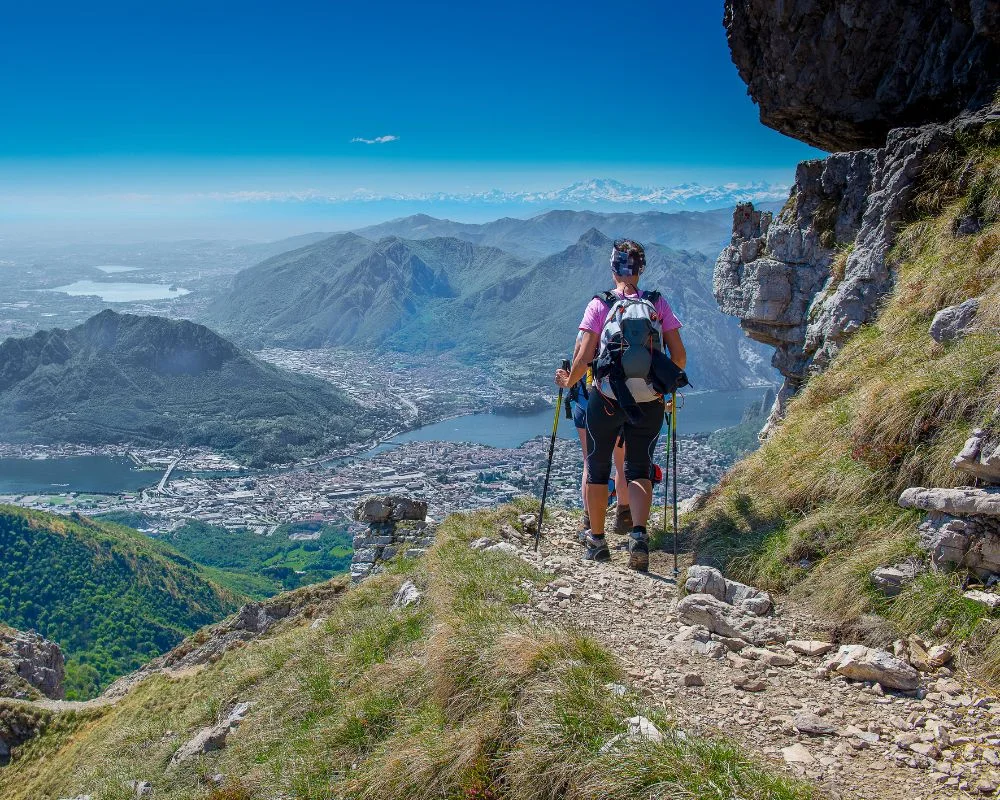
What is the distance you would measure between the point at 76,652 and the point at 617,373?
46.0m

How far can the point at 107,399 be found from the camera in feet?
496

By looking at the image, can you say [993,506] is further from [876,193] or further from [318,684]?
[876,193]

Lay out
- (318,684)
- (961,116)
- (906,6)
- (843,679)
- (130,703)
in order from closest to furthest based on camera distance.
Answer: (843,679) → (318,684) → (961,116) → (906,6) → (130,703)

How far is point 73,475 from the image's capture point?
112 metres

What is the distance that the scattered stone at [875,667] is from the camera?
14.8ft

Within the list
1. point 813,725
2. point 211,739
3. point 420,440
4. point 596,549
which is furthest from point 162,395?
point 813,725

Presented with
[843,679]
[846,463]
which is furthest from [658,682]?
[846,463]

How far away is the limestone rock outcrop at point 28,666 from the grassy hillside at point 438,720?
373 inches

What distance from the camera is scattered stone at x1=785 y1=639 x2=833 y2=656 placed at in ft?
17.2

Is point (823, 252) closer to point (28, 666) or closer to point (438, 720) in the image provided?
point (438, 720)

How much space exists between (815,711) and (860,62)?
475 inches

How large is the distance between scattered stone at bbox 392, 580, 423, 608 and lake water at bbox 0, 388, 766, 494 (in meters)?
98.7

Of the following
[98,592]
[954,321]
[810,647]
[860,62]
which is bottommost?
[98,592]

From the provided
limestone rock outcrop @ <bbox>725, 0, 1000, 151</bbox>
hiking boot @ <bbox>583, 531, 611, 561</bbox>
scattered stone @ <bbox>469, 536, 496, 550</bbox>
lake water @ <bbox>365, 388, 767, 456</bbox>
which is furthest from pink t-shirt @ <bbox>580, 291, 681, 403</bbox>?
lake water @ <bbox>365, 388, 767, 456</bbox>
